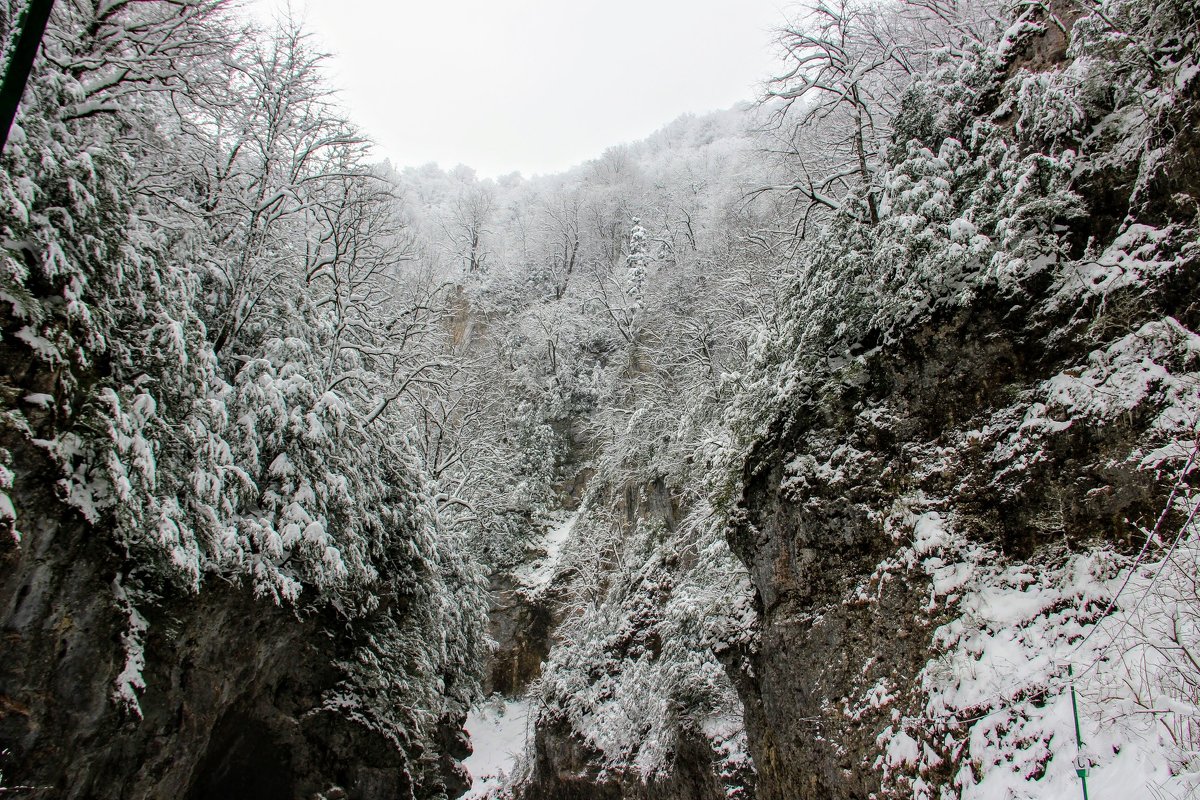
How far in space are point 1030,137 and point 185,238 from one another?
32.4ft

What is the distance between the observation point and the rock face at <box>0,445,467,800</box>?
5.48m

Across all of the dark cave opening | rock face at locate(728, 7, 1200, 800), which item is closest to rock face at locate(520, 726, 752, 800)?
rock face at locate(728, 7, 1200, 800)

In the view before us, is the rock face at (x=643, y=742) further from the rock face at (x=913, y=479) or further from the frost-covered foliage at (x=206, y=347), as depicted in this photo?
the frost-covered foliage at (x=206, y=347)

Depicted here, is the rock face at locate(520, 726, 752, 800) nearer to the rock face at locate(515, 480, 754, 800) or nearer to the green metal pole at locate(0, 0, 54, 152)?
the rock face at locate(515, 480, 754, 800)

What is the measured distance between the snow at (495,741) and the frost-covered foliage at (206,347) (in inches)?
226

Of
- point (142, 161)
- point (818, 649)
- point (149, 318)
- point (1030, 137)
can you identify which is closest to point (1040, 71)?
point (1030, 137)

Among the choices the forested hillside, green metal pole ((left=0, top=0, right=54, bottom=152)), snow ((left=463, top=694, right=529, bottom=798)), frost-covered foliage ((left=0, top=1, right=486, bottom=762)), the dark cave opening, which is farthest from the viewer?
snow ((left=463, top=694, right=529, bottom=798))

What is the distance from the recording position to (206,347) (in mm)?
7355

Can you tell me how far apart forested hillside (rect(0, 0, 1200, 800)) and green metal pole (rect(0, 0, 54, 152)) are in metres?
4.20

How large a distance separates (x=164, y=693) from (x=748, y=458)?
7.75 m

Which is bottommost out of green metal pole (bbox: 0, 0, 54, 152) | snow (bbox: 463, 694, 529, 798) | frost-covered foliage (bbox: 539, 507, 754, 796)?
snow (bbox: 463, 694, 529, 798)

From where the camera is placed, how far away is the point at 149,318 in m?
6.61

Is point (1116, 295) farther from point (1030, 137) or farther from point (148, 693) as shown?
point (148, 693)

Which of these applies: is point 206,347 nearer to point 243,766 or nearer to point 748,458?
point 243,766
